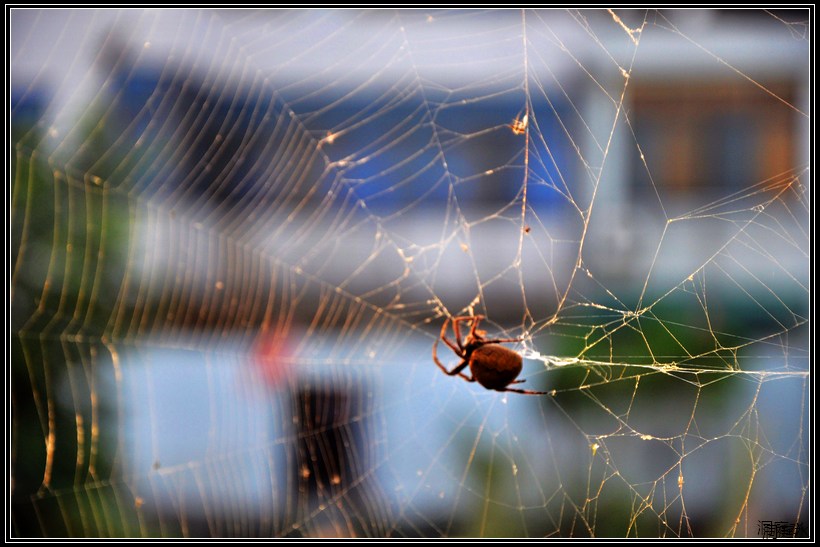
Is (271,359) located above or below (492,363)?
above

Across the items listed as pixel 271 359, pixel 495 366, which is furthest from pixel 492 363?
pixel 271 359

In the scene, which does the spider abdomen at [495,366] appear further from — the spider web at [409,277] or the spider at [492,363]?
the spider web at [409,277]

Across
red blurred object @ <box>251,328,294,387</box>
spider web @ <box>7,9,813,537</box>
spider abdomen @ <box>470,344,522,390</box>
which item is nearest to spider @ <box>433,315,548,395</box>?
spider abdomen @ <box>470,344,522,390</box>

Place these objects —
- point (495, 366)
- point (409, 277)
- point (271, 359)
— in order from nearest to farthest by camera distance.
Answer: point (495, 366) → point (271, 359) → point (409, 277)

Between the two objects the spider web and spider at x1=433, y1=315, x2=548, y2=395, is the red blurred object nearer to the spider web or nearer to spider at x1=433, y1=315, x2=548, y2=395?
the spider web

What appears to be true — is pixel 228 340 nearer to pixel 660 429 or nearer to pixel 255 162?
pixel 255 162

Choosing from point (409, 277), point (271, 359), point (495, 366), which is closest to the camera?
point (495, 366)

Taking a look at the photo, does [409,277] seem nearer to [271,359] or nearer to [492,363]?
[271,359]
